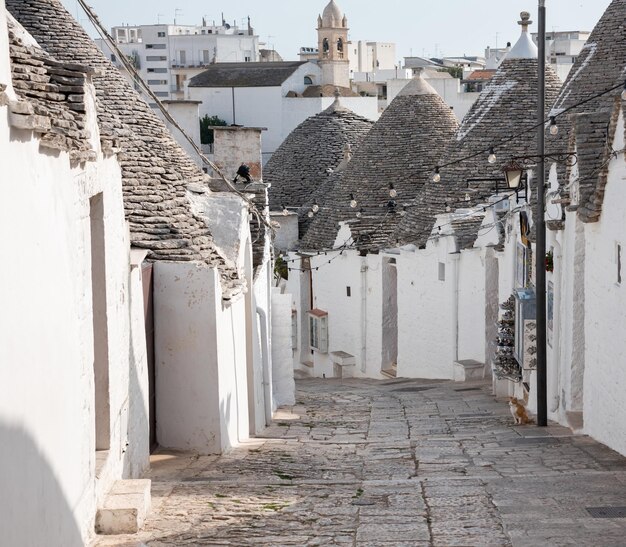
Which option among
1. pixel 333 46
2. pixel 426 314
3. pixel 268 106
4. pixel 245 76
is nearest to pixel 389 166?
pixel 426 314

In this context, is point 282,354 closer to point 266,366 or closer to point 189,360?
A: point 266,366

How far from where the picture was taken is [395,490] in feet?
31.4

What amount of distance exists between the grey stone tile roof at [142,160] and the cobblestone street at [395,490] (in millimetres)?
1975

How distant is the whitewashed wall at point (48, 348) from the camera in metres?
5.14

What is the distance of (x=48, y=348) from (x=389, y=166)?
24.3 meters

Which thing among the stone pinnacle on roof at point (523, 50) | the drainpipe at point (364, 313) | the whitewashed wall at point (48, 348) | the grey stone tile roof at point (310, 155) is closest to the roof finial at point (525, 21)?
the stone pinnacle on roof at point (523, 50)

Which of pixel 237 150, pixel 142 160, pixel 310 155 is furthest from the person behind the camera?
pixel 310 155

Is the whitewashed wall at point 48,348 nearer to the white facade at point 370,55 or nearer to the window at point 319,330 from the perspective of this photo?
the window at point 319,330

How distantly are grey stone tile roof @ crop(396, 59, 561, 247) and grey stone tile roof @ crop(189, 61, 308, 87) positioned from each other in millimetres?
25203

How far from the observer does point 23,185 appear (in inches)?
217

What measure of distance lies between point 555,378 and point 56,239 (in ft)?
34.6

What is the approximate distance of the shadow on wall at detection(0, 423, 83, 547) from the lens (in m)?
5.01

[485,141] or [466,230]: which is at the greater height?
[485,141]

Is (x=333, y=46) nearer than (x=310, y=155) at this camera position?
No
